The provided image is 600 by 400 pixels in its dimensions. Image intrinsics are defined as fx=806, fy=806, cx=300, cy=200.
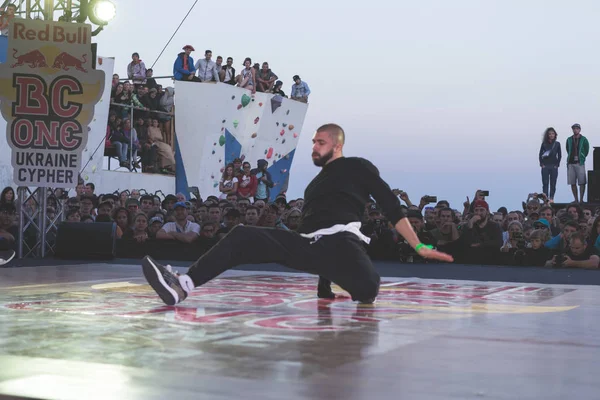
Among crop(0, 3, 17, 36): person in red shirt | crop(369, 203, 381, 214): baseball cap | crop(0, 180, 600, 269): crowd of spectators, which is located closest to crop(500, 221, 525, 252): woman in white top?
crop(0, 180, 600, 269): crowd of spectators

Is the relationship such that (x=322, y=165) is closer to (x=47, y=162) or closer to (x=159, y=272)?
(x=159, y=272)

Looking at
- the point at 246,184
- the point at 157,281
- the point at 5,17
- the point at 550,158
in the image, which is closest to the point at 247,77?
the point at 246,184

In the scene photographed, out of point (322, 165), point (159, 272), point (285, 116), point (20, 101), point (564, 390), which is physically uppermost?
point (285, 116)

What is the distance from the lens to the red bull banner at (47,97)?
9680mm

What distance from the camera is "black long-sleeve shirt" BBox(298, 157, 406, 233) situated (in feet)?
15.5

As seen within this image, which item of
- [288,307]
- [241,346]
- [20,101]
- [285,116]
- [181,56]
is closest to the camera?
[241,346]

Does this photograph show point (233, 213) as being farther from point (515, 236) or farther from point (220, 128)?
point (220, 128)

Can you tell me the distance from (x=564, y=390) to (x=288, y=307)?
2.53 meters

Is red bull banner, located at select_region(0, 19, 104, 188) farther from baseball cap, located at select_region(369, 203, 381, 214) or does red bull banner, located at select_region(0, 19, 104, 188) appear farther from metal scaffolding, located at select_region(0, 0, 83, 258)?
baseball cap, located at select_region(369, 203, 381, 214)

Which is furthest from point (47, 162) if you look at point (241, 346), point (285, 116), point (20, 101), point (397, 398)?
point (285, 116)

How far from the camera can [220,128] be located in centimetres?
1809

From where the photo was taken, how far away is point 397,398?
238cm

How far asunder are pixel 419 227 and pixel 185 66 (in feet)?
28.4

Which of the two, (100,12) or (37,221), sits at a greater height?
(100,12)
